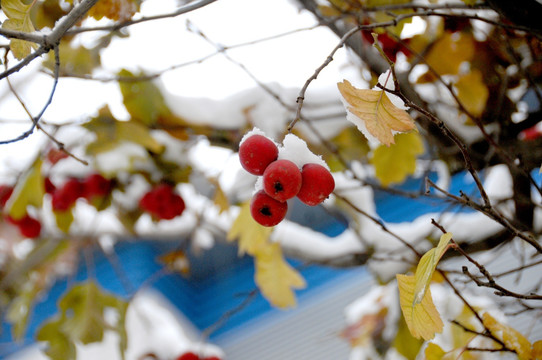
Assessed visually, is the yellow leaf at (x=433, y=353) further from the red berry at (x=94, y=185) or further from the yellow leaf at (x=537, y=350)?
the red berry at (x=94, y=185)

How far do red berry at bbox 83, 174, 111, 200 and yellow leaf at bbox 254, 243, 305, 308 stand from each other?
580mm

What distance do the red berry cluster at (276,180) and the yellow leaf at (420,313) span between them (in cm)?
15

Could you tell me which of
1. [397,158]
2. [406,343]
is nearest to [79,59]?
[397,158]

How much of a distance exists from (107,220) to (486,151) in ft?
4.78

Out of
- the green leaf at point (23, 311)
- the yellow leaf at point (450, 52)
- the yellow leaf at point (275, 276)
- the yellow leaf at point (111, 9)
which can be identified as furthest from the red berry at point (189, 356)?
the yellow leaf at point (450, 52)

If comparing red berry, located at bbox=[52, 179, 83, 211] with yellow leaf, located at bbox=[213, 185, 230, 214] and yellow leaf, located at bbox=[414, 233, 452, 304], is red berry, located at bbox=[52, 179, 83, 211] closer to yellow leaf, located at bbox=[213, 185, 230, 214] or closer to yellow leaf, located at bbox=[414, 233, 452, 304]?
yellow leaf, located at bbox=[213, 185, 230, 214]

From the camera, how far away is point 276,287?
4.17ft

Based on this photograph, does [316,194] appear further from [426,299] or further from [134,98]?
[134,98]

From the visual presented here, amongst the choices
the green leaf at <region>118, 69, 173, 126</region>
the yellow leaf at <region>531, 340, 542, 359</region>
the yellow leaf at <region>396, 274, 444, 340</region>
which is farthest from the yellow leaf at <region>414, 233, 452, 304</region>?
the green leaf at <region>118, 69, 173, 126</region>

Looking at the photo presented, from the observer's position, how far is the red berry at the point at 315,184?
584 millimetres

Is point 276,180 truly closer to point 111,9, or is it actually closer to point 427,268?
point 427,268

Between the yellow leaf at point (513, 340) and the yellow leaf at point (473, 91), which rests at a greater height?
the yellow leaf at point (473, 91)

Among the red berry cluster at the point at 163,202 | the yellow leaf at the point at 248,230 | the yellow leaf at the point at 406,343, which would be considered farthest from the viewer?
the red berry cluster at the point at 163,202

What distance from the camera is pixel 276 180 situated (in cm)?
56
